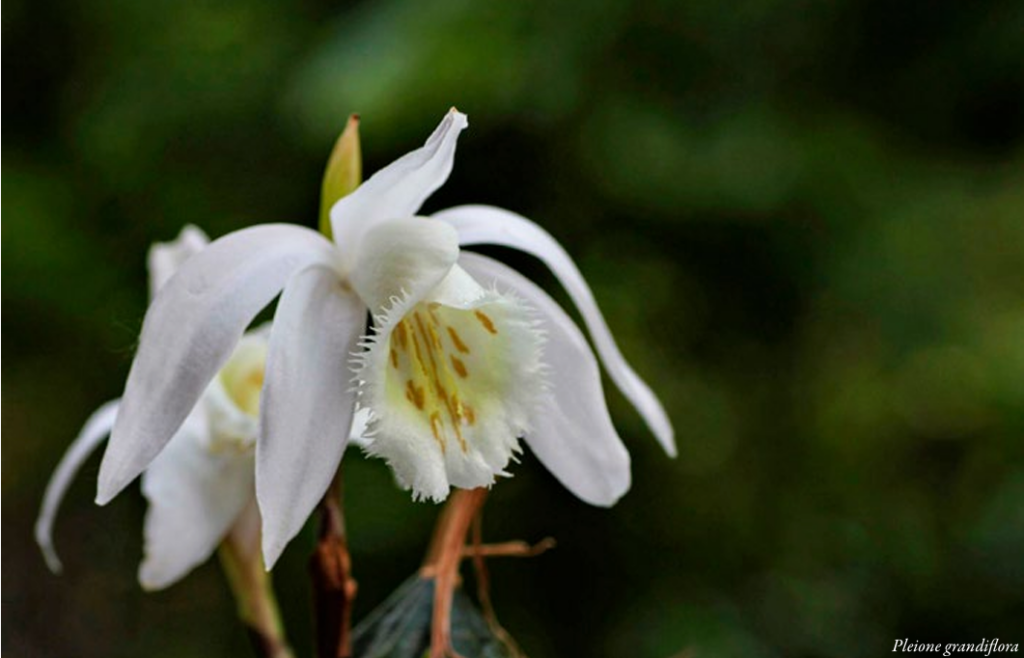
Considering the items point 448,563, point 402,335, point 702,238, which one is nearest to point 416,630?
point 448,563

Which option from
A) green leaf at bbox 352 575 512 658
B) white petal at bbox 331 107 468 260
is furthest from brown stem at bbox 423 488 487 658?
white petal at bbox 331 107 468 260

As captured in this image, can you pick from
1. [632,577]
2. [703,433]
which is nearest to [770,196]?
[703,433]

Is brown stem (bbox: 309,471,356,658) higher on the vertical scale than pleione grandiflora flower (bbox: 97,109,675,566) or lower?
lower

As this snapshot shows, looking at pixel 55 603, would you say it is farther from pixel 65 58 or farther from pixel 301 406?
pixel 301 406

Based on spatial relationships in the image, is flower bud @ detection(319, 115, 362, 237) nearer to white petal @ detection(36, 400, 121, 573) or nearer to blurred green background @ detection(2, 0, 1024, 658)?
white petal @ detection(36, 400, 121, 573)

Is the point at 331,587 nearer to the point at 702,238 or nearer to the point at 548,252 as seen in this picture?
the point at 548,252

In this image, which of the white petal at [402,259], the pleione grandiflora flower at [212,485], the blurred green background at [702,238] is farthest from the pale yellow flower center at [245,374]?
the blurred green background at [702,238]

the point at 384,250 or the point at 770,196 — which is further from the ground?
the point at 384,250
